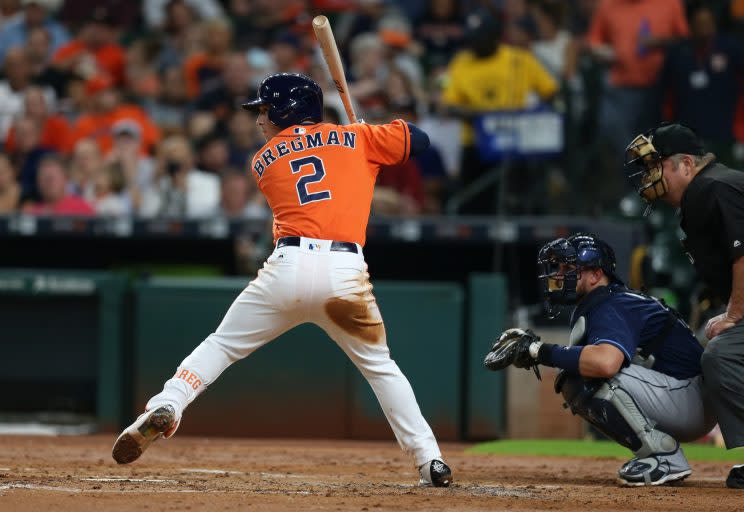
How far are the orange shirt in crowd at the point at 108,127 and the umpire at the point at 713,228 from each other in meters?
5.97

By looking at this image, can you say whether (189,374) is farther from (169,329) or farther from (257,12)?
(257,12)

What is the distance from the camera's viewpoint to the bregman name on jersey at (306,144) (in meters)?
5.09

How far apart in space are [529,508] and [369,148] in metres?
1.66

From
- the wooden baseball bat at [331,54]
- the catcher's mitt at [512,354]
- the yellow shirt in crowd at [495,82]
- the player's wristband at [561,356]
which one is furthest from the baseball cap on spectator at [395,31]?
the player's wristband at [561,356]

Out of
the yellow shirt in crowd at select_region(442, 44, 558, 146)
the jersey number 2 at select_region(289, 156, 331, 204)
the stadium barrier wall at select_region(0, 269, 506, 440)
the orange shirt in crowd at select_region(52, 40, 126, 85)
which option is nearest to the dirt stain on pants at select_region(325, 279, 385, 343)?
the jersey number 2 at select_region(289, 156, 331, 204)

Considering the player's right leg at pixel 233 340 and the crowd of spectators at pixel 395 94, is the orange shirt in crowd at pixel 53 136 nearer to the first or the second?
the crowd of spectators at pixel 395 94

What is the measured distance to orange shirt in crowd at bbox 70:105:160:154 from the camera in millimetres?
10398

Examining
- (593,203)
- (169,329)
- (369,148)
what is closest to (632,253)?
(593,203)

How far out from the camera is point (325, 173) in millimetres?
5062

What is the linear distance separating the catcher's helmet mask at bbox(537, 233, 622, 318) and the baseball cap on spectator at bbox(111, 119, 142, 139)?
5.58m

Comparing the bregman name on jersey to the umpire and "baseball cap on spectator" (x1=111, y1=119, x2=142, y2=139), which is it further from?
"baseball cap on spectator" (x1=111, y1=119, x2=142, y2=139)

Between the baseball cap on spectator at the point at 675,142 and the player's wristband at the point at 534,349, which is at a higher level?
the baseball cap on spectator at the point at 675,142

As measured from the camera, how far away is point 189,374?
16.3 feet

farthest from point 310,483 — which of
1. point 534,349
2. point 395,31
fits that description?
point 395,31
